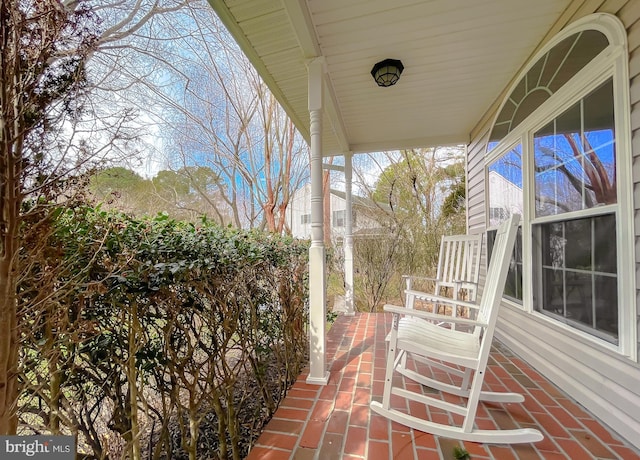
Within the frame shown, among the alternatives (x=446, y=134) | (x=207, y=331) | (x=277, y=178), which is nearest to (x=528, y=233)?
(x=446, y=134)

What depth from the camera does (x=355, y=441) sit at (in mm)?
1443

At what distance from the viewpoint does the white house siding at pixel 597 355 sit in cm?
142

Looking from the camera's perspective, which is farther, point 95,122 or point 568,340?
point 568,340

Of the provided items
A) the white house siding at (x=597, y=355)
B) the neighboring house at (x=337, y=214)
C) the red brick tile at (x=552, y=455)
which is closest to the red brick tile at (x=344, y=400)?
the red brick tile at (x=552, y=455)

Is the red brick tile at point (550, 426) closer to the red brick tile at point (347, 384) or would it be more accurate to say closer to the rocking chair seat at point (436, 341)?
the rocking chair seat at point (436, 341)

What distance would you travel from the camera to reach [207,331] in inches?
62.2

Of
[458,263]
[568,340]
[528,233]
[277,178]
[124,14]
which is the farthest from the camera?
[277,178]

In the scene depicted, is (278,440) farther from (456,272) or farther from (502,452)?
(456,272)

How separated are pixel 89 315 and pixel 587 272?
281 centimetres

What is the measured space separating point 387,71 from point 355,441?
269 centimetres

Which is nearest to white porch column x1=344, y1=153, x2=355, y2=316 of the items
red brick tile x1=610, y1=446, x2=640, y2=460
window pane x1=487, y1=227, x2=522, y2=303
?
window pane x1=487, y1=227, x2=522, y2=303

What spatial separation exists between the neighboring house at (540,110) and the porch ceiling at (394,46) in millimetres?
11

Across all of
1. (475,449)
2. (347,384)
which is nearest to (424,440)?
(475,449)

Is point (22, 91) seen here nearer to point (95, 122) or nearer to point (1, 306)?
point (95, 122)
